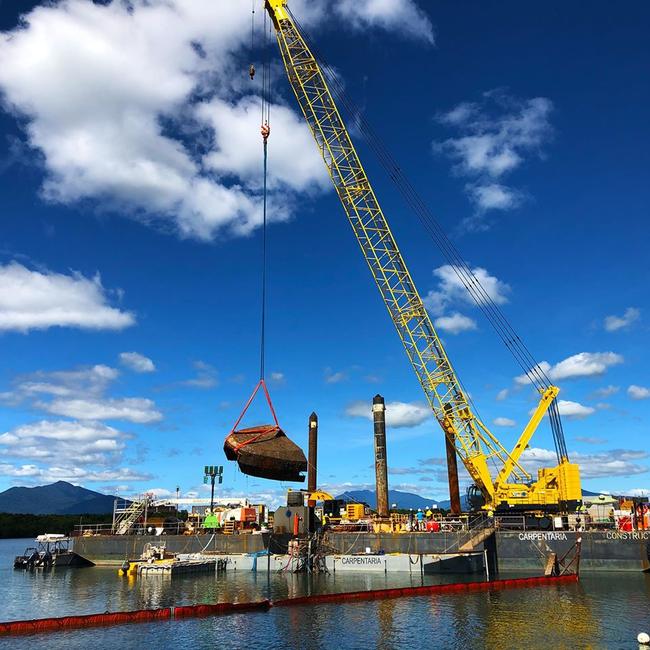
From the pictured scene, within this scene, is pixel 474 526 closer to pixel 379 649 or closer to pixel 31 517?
pixel 379 649

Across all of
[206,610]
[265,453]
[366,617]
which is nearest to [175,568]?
[206,610]

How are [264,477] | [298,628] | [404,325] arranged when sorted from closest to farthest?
[298,628]
[264,477]
[404,325]

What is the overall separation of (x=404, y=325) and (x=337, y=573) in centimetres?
2737

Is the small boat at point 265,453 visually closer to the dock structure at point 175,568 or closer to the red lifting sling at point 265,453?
the red lifting sling at point 265,453

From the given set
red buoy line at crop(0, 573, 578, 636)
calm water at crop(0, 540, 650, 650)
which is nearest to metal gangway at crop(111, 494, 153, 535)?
calm water at crop(0, 540, 650, 650)

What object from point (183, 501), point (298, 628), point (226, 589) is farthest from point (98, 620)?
point (183, 501)

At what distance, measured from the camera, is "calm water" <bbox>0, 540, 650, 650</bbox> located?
1026 inches

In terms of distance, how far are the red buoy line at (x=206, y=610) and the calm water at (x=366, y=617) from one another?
51.0 inches

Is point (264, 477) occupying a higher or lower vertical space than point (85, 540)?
higher

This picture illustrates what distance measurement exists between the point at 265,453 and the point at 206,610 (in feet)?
30.8

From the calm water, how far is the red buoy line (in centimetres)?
129

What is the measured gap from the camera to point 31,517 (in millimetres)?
182125

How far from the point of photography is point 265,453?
34.2m

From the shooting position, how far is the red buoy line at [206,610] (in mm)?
29203
